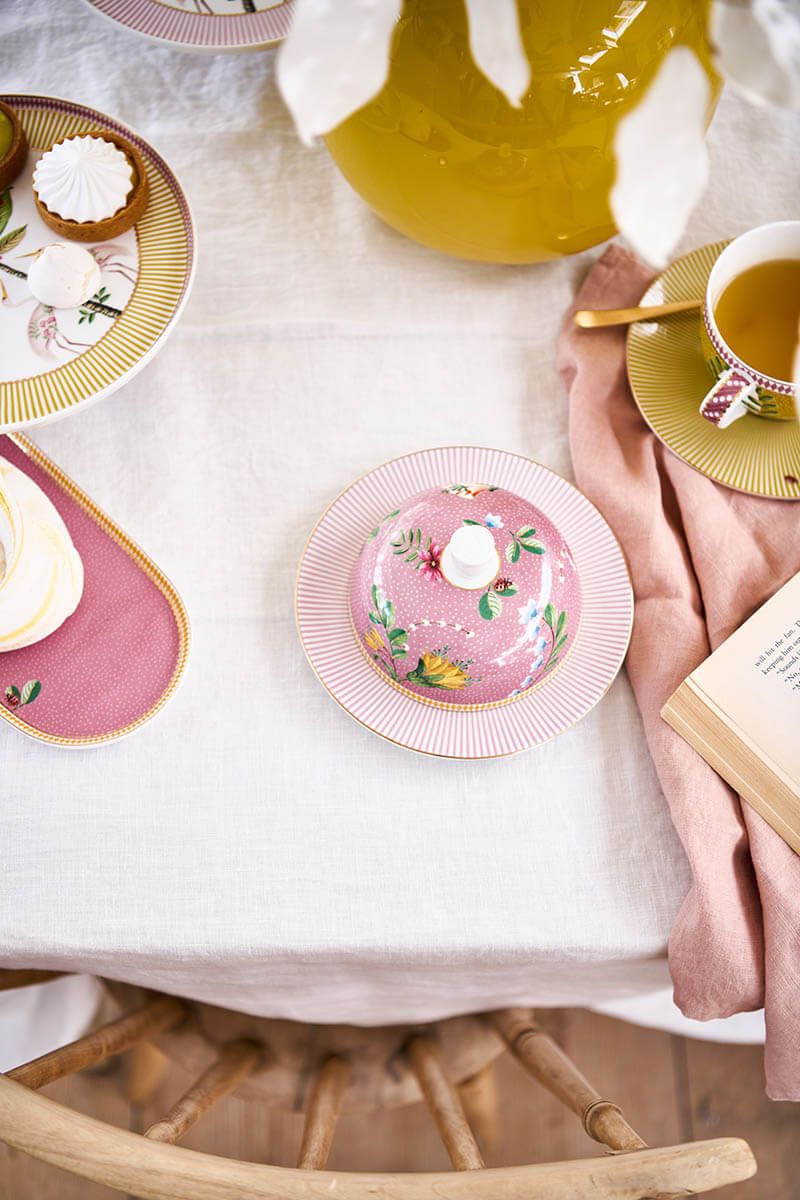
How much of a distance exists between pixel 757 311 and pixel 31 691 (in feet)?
1.51

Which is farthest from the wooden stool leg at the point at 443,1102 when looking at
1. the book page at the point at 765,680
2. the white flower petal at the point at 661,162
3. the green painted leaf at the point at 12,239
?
the green painted leaf at the point at 12,239

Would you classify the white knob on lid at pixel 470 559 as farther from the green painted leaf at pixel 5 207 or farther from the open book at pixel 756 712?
the green painted leaf at pixel 5 207

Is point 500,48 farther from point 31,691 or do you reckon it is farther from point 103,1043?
point 103,1043

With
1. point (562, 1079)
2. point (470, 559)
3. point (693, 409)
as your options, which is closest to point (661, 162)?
point (470, 559)

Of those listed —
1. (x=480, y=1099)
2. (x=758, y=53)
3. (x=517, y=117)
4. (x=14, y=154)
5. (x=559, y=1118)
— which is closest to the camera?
(x=758, y=53)

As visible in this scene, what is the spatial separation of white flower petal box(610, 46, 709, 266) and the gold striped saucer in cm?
32

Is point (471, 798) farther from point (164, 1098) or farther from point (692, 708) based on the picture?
point (164, 1098)

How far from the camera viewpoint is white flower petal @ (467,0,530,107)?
238 mm

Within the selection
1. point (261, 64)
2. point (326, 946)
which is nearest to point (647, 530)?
point (326, 946)

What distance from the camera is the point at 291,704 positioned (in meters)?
0.51

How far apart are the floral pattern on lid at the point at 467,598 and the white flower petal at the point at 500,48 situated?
0.74 feet

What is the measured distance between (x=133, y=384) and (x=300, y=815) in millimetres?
293

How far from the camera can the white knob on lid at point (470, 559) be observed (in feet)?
1.43

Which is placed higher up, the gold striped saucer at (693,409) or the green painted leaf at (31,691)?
the gold striped saucer at (693,409)
